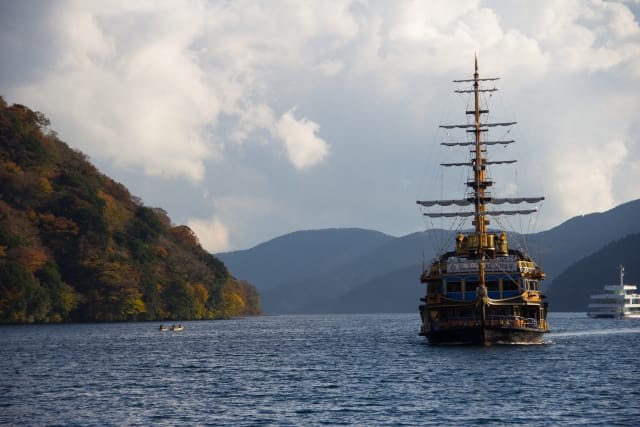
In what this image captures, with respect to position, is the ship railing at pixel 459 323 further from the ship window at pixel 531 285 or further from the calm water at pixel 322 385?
the ship window at pixel 531 285

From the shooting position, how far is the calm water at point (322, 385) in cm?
5850

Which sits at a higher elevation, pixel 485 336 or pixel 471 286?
pixel 471 286

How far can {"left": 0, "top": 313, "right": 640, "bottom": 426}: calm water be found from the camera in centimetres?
5850

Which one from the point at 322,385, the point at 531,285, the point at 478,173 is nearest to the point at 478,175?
the point at 478,173

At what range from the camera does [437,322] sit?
103688mm

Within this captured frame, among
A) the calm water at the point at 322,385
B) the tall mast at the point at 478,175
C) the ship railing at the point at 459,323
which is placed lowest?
the calm water at the point at 322,385

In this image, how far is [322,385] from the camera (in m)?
74.4

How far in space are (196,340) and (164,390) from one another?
6579 centimetres

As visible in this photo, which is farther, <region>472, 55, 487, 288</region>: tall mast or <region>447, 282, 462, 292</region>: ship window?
<region>472, 55, 487, 288</region>: tall mast

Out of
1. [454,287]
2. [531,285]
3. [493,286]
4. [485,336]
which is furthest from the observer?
[531,285]

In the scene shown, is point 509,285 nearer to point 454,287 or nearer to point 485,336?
point 454,287

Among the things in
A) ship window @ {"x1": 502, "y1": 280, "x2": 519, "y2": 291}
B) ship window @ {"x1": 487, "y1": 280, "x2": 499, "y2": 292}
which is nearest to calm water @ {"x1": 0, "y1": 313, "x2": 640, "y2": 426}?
ship window @ {"x1": 502, "y1": 280, "x2": 519, "y2": 291}

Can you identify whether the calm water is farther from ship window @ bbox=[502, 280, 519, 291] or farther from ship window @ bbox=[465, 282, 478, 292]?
ship window @ bbox=[465, 282, 478, 292]

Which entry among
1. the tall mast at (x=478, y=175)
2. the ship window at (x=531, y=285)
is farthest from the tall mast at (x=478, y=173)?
the ship window at (x=531, y=285)
